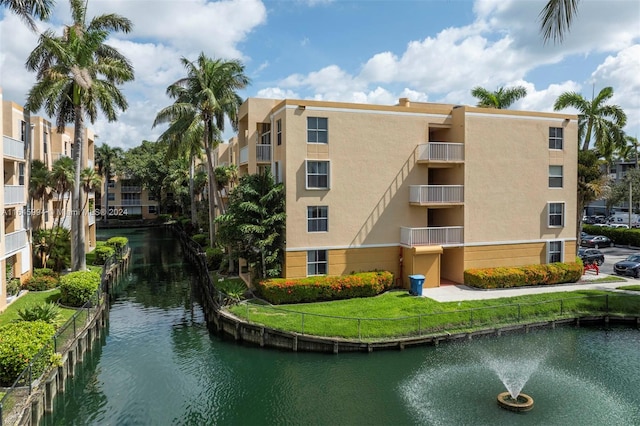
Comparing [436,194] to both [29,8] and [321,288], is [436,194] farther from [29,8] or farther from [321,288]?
[29,8]

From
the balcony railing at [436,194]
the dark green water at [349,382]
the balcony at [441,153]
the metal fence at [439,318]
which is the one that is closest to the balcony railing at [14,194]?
the dark green water at [349,382]

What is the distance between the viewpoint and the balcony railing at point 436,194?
29856mm

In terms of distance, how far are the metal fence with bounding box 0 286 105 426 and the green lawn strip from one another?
293 inches

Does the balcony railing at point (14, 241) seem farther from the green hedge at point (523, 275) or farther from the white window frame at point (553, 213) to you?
the white window frame at point (553, 213)

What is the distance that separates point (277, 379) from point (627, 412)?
41.6 feet

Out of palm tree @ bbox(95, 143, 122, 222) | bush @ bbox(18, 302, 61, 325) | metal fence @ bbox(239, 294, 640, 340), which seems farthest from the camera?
palm tree @ bbox(95, 143, 122, 222)

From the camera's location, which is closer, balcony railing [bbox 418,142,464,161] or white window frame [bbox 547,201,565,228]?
balcony railing [bbox 418,142,464,161]

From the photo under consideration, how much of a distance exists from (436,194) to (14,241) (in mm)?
25092

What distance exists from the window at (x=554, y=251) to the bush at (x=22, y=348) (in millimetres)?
30043

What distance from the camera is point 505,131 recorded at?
31.3m

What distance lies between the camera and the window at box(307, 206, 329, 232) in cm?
2852

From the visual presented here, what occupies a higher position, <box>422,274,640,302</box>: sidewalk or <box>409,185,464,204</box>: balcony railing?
<box>409,185,464,204</box>: balcony railing

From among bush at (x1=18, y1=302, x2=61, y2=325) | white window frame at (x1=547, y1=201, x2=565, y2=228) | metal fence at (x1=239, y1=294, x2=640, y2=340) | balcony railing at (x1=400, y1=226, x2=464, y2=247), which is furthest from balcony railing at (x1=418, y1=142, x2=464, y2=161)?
bush at (x1=18, y1=302, x2=61, y2=325)

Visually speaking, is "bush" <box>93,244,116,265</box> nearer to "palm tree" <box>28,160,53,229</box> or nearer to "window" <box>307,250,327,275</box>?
"palm tree" <box>28,160,53,229</box>
